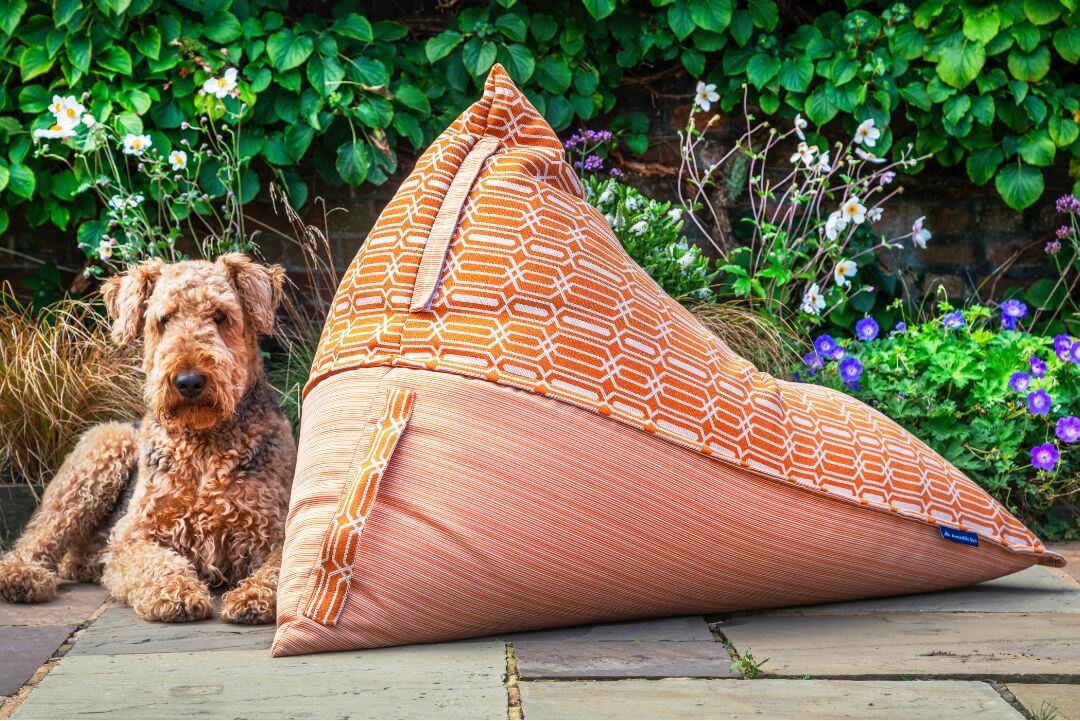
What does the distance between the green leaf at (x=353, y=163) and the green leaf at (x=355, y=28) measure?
1.47 feet

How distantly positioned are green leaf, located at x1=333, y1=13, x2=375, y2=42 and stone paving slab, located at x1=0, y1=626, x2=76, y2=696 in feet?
A: 8.77

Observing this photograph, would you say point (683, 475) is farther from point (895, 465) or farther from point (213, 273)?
point (213, 273)

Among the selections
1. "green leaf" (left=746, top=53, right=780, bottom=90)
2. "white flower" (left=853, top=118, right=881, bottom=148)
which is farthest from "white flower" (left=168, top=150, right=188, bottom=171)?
"white flower" (left=853, top=118, right=881, bottom=148)

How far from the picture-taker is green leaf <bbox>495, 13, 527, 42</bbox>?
433 centimetres

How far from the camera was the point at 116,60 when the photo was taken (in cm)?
411

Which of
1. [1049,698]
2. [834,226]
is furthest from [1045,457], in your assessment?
[1049,698]

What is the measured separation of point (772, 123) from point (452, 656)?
3330 millimetres

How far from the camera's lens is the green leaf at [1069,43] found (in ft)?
13.8

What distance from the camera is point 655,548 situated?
88.8 inches

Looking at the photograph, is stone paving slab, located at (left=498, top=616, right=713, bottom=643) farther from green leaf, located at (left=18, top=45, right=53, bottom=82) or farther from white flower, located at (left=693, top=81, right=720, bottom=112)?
green leaf, located at (left=18, top=45, right=53, bottom=82)

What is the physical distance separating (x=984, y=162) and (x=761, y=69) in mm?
1055

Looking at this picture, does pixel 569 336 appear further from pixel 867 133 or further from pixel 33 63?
pixel 33 63

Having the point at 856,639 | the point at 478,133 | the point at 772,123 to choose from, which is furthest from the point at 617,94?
the point at 856,639

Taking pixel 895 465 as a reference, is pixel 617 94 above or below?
above
